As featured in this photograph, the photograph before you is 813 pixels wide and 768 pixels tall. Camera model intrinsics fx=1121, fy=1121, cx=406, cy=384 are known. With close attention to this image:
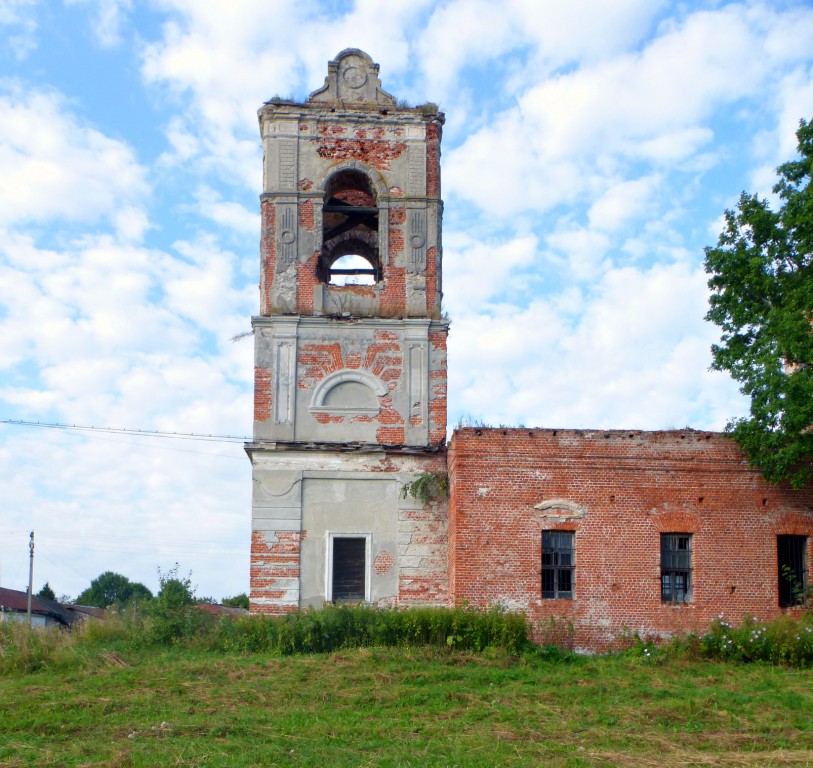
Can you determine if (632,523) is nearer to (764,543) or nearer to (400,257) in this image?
(764,543)

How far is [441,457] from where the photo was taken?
76.8ft

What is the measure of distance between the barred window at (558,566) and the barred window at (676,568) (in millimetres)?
1756

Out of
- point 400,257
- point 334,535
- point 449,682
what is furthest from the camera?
point 400,257

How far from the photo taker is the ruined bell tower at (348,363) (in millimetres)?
22891

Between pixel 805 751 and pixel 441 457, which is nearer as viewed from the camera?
pixel 805 751

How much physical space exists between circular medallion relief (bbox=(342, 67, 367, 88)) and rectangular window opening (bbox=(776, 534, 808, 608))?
13.5 m

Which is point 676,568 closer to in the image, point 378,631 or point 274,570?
point 378,631

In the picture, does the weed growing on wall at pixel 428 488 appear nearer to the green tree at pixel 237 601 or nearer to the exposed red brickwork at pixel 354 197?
the exposed red brickwork at pixel 354 197

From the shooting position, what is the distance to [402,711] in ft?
48.6

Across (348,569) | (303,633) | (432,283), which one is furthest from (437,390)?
(303,633)

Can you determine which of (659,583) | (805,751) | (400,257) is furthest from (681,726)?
(400,257)

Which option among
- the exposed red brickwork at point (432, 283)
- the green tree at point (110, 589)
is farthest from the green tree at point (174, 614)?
the green tree at point (110, 589)

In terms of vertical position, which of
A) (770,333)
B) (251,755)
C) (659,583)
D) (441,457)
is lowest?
(251,755)

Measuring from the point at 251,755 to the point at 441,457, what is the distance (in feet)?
38.3
